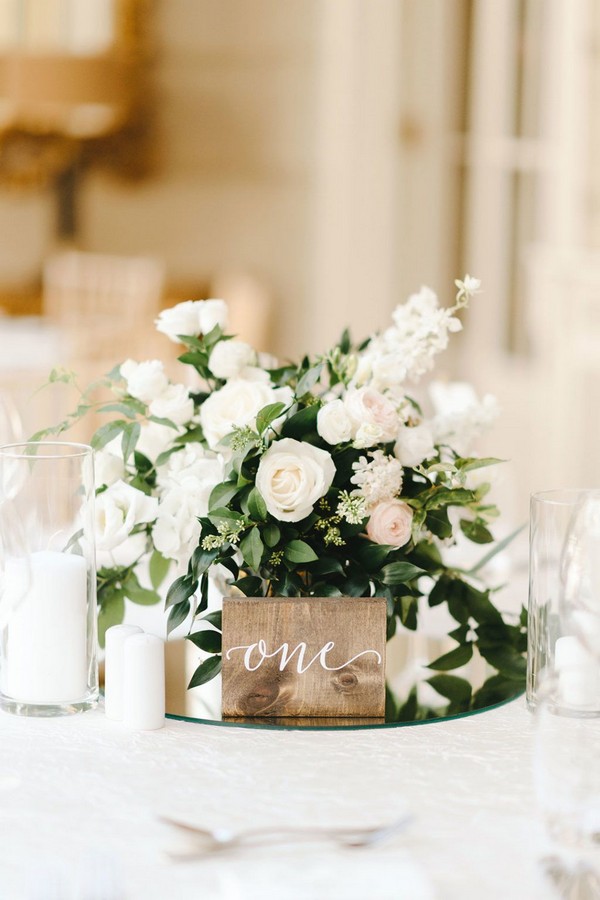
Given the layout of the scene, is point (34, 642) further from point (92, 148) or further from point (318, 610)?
point (92, 148)

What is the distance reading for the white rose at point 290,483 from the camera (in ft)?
3.31

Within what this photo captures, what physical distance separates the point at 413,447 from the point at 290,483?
139mm

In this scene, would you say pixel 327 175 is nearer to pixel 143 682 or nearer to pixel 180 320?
pixel 180 320

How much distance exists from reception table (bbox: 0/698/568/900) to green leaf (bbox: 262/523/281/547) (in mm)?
164

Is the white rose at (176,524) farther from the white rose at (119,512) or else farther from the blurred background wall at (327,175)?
the blurred background wall at (327,175)

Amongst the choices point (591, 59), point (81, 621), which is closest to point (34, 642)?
point (81, 621)

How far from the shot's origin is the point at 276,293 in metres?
5.27

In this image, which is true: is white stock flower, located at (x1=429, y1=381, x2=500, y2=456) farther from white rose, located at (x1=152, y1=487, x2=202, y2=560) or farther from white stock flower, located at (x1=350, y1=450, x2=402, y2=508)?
white rose, located at (x1=152, y1=487, x2=202, y2=560)

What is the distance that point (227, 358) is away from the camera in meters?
→ 1.14

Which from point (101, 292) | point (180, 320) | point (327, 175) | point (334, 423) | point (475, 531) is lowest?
point (475, 531)

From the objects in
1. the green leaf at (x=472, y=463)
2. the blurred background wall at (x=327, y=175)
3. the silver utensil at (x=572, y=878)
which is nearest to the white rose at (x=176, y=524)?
the green leaf at (x=472, y=463)

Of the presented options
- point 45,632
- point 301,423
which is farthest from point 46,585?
point 301,423

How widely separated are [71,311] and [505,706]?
4323 mm

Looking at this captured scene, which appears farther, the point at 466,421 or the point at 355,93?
the point at 355,93
